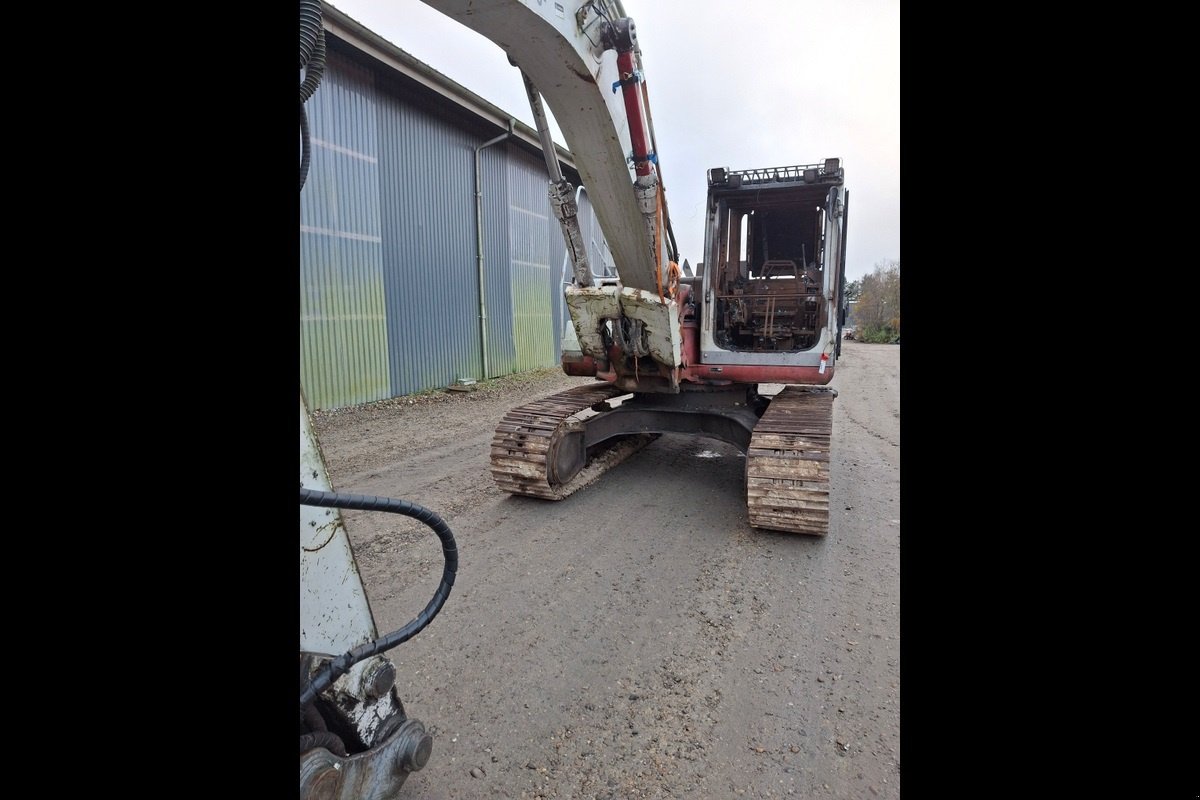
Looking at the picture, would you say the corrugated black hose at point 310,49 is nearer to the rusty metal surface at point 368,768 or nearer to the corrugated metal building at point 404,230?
the rusty metal surface at point 368,768

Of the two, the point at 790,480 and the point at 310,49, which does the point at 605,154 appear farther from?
the point at 310,49

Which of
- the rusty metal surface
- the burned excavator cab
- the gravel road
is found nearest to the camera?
the rusty metal surface

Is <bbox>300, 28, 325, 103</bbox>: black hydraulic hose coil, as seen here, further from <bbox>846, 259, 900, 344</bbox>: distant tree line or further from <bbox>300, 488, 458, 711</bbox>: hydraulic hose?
<bbox>846, 259, 900, 344</bbox>: distant tree line

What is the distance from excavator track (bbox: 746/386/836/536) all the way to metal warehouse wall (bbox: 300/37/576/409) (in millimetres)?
7156

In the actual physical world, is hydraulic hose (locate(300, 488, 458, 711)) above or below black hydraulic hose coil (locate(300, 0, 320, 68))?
below

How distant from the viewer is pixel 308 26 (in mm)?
1215

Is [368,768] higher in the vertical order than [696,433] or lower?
lower

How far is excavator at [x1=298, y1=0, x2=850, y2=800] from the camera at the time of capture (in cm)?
148

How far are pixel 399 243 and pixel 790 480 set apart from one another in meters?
8.93

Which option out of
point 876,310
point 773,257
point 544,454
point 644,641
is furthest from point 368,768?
point 876,310

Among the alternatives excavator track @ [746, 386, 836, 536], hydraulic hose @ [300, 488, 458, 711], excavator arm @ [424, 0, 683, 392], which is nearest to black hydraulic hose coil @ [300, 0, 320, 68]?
hydraulic hose @ [300, 488, 458, 711]

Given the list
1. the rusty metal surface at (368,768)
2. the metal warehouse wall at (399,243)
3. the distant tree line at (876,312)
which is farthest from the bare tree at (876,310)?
the rusty metal surface at (368,768)
